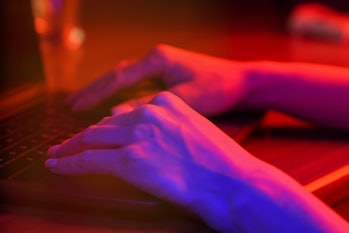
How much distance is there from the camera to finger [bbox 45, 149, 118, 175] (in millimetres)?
611

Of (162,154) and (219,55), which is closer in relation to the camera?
(162,154)

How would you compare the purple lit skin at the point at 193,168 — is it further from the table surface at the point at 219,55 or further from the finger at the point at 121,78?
the finger at the point at 121,78

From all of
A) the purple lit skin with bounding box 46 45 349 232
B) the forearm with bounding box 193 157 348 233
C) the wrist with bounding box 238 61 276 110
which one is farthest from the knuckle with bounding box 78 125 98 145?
the wrist with bounding box 238 61 276 110

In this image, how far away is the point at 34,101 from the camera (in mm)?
923

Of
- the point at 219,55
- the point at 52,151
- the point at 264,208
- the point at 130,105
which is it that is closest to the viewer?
the point at 264,208

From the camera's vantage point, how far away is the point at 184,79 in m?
0.88

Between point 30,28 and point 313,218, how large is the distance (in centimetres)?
69

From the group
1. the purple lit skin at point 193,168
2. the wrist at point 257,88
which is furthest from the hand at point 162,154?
the wrist at point 257,88

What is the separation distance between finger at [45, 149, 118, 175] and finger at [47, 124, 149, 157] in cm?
2

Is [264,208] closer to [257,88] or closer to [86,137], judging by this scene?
[86,137]

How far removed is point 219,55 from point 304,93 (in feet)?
1.49

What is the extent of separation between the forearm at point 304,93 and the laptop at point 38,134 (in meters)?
0.04

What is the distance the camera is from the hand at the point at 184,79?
85cm

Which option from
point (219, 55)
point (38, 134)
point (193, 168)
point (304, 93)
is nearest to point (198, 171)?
point (193, 168)
